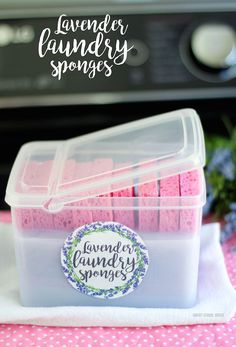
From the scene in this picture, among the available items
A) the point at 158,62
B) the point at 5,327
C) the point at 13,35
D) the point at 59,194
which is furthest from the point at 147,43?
the point at 5,327

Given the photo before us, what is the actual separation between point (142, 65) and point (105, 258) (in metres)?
0.30

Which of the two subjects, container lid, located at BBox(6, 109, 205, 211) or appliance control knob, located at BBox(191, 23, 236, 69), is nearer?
container lid, located at BBox(6, 109, 205, 211)

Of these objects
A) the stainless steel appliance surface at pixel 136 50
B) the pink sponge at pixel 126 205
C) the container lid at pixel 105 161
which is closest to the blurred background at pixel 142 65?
the stainless steel appliance surface at pixel 136 50

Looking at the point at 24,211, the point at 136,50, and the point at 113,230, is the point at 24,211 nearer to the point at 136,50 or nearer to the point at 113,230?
the point at 113,230

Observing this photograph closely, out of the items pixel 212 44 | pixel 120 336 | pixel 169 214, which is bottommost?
pixel 120 336

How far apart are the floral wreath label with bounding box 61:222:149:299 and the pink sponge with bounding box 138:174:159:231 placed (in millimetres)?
15

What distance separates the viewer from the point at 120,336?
588 mm

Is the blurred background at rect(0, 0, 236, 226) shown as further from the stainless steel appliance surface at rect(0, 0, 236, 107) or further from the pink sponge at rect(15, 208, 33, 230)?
the pink sponge at rect(15, 208, 33, 230)

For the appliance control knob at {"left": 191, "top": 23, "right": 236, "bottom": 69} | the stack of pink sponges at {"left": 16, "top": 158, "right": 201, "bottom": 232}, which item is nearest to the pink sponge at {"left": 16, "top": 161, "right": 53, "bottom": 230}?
the stack of pink sponges at {"left": 16, "top": 158, "right": 201, "bottom": 232}

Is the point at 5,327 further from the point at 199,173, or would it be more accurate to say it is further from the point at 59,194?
the point at 199,173

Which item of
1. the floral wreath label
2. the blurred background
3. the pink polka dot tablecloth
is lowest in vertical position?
the pink polka dot tablecloth

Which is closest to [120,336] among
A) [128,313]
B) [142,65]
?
[128,313]

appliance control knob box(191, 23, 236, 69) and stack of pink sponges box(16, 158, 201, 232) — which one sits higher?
appliance control knob box(191, 23, 236, 69)

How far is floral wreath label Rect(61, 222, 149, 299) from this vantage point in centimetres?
59
